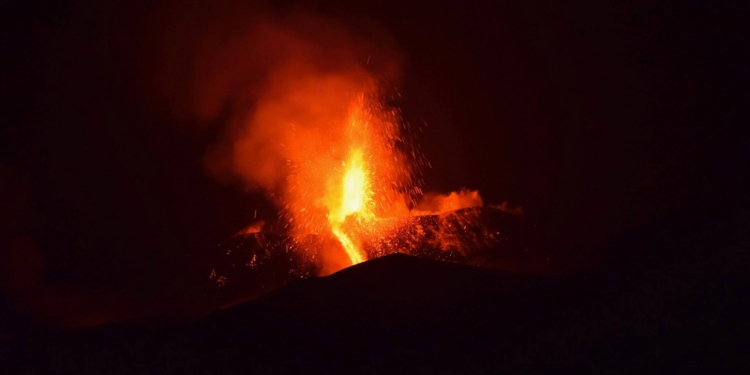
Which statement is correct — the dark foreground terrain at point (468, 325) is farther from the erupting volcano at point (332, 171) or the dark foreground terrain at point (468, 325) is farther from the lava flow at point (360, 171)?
the lava flow at point (360, 171)

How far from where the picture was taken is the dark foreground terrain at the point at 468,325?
4430 millimetres

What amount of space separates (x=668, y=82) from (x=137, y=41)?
32.2 feet

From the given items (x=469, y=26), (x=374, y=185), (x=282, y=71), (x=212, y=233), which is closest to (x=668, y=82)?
(x=469, y=26)

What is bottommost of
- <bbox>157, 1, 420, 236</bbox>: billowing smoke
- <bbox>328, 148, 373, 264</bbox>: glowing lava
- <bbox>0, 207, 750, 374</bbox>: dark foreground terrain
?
<bbox>0, 207, 750, 374</bbox>: dark foreground terrain

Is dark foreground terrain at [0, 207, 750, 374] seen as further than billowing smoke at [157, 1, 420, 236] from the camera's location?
No

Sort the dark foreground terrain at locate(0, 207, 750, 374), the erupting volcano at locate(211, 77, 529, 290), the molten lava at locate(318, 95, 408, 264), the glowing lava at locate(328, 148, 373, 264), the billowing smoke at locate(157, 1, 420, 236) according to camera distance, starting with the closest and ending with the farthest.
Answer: the dark foreground terrain at locate(0, 207, 750, 374), the erupting volcano at locate(211, 77, 529, 290), the glowing lava at locate(328, 148, 373, 264), the molten lava at locate(318, 95, 408, 264), the billowing smoke at locate(157, 1, 420, 236)

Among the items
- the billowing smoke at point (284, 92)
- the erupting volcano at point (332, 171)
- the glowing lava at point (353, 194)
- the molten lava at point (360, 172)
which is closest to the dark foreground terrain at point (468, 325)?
the erupting volcano at point (332, 171)

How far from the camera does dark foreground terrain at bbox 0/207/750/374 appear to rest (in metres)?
4.43

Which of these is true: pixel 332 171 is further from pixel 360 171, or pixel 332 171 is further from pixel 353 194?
pixel 353 194

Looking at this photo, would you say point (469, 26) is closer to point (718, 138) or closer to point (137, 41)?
point (718, 138)

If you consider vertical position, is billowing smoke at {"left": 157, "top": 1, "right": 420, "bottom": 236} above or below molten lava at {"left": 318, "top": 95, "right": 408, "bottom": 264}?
above

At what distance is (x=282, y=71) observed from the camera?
474 inches

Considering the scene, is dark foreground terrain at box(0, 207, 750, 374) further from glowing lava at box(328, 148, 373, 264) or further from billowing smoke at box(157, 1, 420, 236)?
billowing smoke at box(157, 1, 420, 236)

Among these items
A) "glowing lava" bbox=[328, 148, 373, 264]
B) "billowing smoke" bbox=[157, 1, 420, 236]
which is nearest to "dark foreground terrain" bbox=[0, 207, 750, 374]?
"glowing lava" bbox=[328, 148, 373, 264]
